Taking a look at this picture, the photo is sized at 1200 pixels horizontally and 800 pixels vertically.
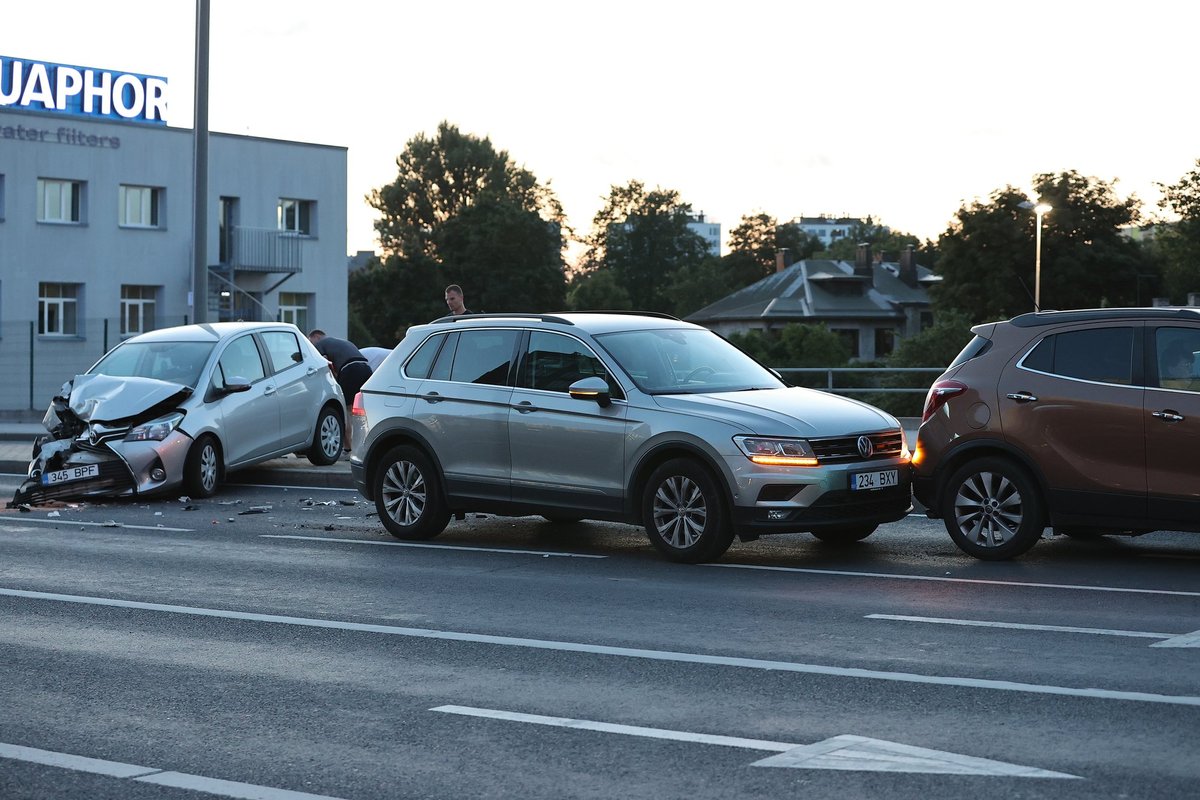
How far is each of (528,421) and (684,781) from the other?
677 centimetres

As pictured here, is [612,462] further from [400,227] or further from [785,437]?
[400,227]

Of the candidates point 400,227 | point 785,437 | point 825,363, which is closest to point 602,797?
point 785,437

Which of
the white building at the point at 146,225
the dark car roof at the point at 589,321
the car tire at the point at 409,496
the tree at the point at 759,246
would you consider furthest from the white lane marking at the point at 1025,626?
the tree at the point at 759,246

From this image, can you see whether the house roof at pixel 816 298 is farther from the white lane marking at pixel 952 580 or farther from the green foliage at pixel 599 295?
the white lane marking at pixel 952 580

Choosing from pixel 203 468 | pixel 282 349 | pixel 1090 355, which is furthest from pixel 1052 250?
pixel 1090 355

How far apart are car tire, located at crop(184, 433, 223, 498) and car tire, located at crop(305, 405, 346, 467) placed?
1801 mm

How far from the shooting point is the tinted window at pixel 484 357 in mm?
12625

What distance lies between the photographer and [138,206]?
52.3 metres

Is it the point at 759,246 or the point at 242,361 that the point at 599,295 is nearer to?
the point at 759,246

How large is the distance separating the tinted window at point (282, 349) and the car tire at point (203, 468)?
4.64ft

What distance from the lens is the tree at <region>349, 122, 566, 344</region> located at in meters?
89.8

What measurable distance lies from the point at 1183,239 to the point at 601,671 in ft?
240

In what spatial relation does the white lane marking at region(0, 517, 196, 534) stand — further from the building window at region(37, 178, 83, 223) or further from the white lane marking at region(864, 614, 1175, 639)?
the building window at region(37, 178, 83, 223)

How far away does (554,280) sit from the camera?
9412 cm
